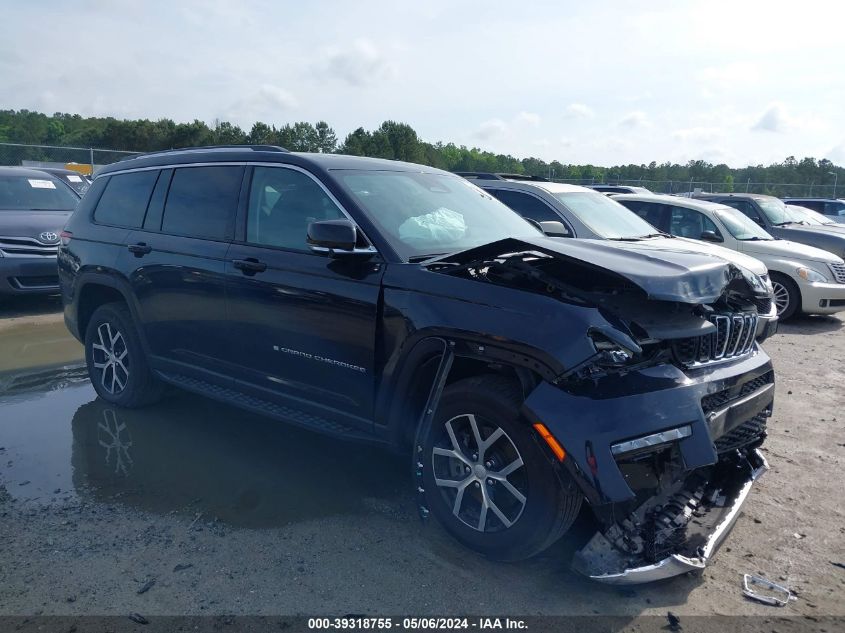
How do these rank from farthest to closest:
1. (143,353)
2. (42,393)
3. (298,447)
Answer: (42,393) → (143,353) → (298,447)

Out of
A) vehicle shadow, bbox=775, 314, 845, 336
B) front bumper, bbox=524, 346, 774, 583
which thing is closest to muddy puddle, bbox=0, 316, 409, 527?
front bumper, bbox=524, 346, 774, 583

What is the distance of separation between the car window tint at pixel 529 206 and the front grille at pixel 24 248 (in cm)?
576

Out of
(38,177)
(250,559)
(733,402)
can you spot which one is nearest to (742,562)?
(733,402)

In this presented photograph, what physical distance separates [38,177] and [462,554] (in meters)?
9.90

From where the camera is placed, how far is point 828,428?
5.30 metres

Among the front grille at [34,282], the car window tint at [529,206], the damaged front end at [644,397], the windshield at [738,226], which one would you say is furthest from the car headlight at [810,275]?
the front grille at [34,282]

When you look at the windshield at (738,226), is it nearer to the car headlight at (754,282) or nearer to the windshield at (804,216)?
the windshield at (804,216)

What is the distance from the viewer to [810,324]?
10.0m

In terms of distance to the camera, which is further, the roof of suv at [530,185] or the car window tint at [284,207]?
the roof of suv at [530,185]

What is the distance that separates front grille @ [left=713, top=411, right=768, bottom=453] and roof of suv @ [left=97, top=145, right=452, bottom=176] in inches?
103

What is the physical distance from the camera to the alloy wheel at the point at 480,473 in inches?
125

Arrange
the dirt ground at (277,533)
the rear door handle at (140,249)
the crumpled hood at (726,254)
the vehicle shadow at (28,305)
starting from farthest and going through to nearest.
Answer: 1. the vehicle shadow at (28,305)
2. the rear door handle at (140,249)
3. the crumpled hood at (726,254)
4. the dirt ground at (277,533)

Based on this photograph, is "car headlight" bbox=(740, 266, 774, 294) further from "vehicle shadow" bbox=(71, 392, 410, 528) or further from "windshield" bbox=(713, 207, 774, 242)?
"windshield" bbox=(713, 207, 774, 242)

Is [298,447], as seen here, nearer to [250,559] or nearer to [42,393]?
[250,559]
